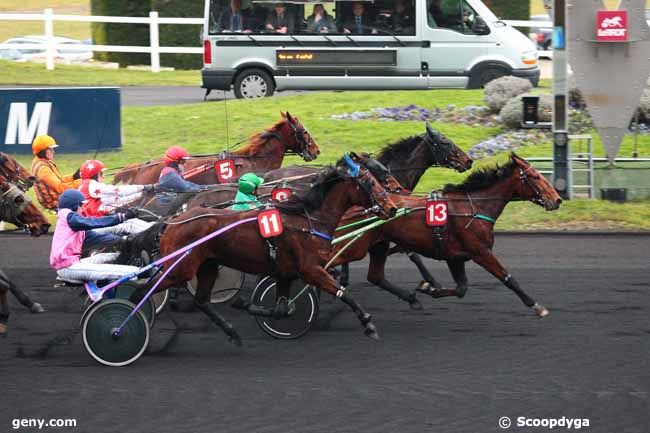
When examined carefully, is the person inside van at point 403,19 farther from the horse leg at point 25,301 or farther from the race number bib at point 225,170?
the horse leg at point 25,301

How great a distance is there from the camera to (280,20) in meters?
20.8

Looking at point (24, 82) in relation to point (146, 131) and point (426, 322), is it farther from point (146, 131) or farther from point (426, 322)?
point (426, 322)

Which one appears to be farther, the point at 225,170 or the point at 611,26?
the point at 611,26

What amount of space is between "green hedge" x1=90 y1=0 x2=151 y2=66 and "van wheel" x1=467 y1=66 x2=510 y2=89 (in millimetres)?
10664

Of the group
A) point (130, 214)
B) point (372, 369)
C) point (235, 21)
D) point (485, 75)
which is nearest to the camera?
point (372, 369)

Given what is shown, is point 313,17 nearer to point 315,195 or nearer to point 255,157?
point 255,157

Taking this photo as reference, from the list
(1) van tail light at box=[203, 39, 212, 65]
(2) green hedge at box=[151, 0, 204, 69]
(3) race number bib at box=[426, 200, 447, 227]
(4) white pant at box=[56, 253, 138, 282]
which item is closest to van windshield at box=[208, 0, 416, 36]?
(1) van tail light at box=[203, 39, 212, 65]

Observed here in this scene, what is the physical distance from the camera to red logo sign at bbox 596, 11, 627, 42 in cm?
1485

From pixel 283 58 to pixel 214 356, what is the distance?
12.7 meters

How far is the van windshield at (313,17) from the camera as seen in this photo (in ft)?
67.7

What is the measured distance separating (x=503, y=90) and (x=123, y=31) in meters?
12.7

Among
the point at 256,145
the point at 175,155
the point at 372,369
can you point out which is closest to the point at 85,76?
the point at 256,145

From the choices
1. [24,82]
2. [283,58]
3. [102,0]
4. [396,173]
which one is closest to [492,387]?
[396,173]

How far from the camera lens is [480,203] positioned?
1020 cm
